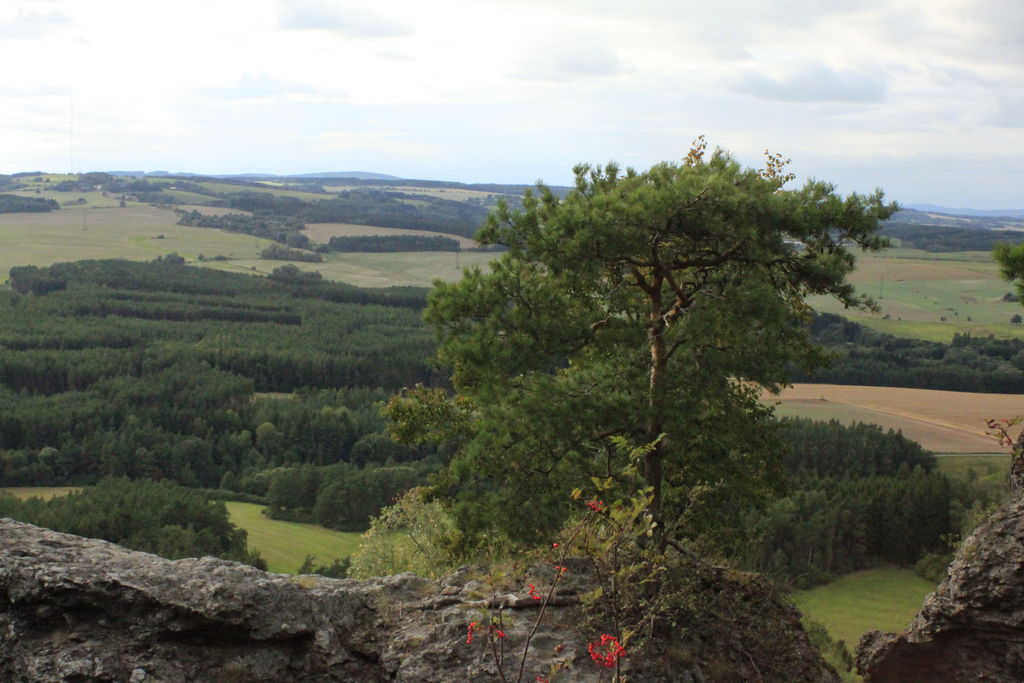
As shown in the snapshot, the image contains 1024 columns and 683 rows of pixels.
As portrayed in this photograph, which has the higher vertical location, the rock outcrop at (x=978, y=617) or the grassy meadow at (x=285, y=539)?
the rock outcrop at (x=978, y=617)

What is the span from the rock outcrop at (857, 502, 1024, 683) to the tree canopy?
4.56 m

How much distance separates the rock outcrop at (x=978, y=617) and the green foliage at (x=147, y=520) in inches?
1823

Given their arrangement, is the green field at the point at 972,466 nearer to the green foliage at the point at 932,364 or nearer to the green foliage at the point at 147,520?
the green foliage at the point at 932,364

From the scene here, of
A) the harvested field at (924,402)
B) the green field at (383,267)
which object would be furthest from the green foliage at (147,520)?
the green field at (383,267)

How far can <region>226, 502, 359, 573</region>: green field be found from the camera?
59.9 metres

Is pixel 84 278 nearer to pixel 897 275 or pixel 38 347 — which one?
pixel 38 347

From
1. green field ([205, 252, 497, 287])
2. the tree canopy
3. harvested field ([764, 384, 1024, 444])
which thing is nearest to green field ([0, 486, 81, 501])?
harvested field ([764, 384, 1024, 444])

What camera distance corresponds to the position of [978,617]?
1003 cm

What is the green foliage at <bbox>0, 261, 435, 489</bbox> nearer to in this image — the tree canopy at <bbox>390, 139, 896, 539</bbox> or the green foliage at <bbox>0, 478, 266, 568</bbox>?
the green foliage at <bbox>0, 478, 266, 568</bbox>

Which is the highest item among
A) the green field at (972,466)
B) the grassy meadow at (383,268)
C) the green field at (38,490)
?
the grassy meadow at (383,268)

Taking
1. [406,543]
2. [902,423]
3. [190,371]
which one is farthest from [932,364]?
[406,543]

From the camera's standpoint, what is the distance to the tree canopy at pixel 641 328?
15.0 metres

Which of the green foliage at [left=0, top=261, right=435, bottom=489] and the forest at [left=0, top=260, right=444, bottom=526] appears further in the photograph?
the green foliage at [left=0, top=261, right=435, bottom=489]

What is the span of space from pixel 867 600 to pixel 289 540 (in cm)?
3956
